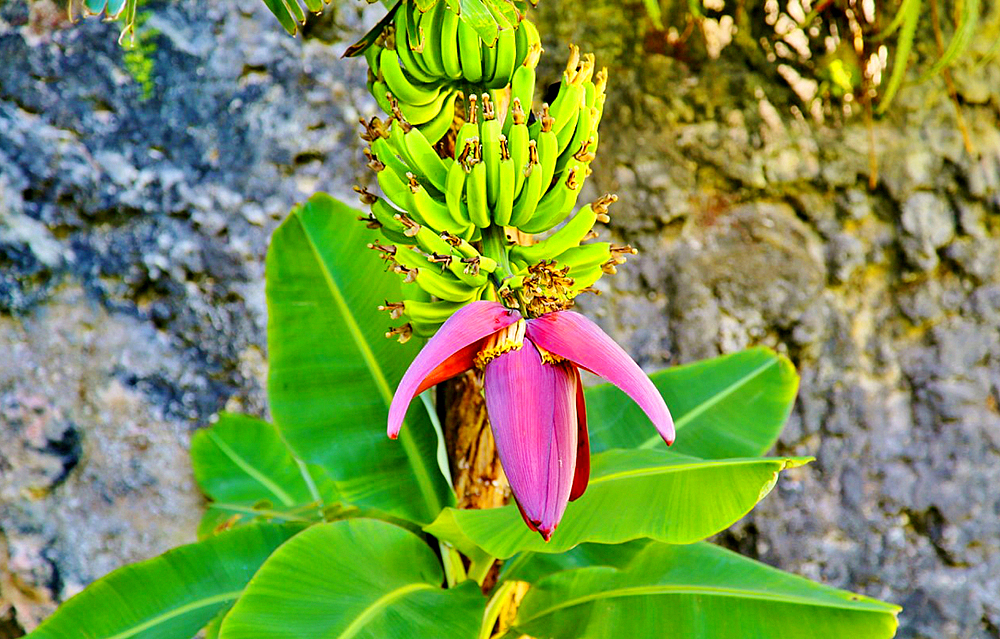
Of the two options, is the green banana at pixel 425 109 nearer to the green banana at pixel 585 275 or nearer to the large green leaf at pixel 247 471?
the green banana at pixel 585 275

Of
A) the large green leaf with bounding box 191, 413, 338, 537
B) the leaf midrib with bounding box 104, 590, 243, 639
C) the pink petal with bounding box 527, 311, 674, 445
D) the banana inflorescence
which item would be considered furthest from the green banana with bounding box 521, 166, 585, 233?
the large green leaf with bounding box 191, 413, 338, 537

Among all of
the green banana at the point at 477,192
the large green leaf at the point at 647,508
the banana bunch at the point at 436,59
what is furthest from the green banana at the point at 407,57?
the large green leaf at the point at 647,508

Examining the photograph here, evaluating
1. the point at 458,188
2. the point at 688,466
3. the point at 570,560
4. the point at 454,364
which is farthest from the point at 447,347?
the point at 570,560

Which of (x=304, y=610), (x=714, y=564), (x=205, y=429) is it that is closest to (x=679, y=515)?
(x=714, y=564)

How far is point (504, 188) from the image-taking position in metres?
0.50

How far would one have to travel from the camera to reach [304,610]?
52 cm

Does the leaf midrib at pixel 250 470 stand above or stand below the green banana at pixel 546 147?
below

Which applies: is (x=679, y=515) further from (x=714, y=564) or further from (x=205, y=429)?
(x=205, y=429)

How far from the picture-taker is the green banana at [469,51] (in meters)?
0.53

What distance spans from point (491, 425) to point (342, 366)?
286 mm

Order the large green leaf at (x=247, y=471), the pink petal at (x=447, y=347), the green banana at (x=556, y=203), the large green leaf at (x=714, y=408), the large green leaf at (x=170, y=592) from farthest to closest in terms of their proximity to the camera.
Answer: the large green leaf at (x=247, y=471) → the large green leaf at (x=714, y=408) → the large green leaf at (x=170, y=592) → the green banana at (x=556, y=203) → the pink petal at (x=447, y=347)

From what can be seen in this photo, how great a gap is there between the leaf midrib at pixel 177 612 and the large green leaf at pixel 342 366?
0.51 feet

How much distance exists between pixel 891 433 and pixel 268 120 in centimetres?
117

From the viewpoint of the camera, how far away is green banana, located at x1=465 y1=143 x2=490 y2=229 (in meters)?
0.49
